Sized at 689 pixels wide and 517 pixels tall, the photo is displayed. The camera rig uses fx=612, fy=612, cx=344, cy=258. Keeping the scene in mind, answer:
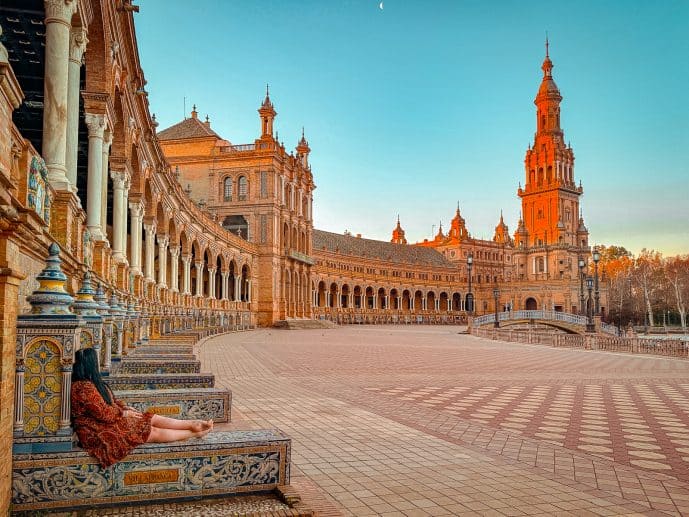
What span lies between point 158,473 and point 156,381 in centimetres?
366

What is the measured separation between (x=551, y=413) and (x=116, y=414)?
790 centimetres

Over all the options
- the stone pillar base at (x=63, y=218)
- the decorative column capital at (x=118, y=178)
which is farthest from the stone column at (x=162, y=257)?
the stone pillar base at (x=63, y=218)

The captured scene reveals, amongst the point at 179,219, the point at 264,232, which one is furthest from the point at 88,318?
the point at 264,232

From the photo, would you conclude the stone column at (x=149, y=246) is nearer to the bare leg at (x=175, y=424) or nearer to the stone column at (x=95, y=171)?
the stone column at (x=95, y=171)

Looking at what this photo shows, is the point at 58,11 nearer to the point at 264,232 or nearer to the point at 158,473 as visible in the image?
the point at 158,473

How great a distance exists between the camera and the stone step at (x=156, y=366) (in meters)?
9.39

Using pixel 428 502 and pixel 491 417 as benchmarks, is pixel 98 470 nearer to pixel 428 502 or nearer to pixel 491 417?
pixel 428 502

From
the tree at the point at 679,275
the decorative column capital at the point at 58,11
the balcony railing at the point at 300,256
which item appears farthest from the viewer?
the tree at the point at 679,275

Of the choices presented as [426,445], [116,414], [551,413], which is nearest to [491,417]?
[551,413]

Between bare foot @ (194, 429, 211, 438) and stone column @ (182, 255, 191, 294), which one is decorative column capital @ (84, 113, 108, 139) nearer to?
bare foot @ (194, 429, 211, 438)

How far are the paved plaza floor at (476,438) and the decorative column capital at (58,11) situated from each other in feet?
22.7

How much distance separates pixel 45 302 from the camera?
14.5 feet

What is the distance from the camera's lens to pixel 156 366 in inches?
376

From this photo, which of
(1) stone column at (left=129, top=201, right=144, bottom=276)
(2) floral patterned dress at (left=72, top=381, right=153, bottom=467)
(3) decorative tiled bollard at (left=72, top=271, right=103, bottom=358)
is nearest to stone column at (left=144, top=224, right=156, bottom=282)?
(1) stone column at (left=129, top=201, right=144, bottom=276)
